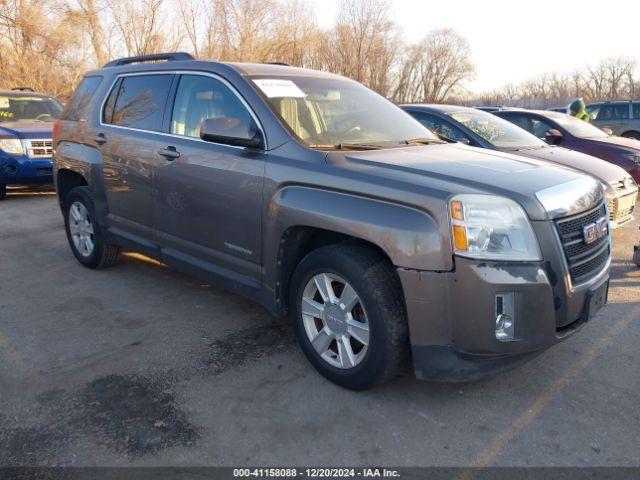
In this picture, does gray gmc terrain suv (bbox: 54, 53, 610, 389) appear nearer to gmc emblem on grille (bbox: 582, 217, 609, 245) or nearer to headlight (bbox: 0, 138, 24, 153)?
gmc emblem on grille (bbox: 582, 217, 609, 245)

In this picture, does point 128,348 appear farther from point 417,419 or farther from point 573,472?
point 573,472

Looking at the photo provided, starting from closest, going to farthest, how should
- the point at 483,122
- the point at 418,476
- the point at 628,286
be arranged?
the point at 418,476, the point at 628,286, the point at 483,122

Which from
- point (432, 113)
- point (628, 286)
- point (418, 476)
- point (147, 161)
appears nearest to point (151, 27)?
point (432, 113)

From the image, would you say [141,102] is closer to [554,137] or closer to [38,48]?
[554,137]

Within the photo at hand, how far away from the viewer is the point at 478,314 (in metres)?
2.56

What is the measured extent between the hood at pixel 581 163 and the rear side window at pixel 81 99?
186 inches

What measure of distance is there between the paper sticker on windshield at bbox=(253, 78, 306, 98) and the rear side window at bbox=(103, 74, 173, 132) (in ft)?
3.07

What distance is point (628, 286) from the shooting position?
15.9 feet

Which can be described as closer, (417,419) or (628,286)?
(417,419)

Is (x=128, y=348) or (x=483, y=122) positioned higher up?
(x=483, y=122)

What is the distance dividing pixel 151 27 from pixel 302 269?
72.6 feet

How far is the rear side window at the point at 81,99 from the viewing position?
508 cm

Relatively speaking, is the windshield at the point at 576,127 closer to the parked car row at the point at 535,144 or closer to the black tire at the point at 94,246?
the parked car row at the point at 535,144

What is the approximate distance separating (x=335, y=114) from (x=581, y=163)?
413cm
